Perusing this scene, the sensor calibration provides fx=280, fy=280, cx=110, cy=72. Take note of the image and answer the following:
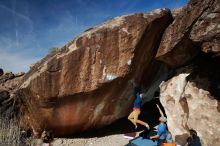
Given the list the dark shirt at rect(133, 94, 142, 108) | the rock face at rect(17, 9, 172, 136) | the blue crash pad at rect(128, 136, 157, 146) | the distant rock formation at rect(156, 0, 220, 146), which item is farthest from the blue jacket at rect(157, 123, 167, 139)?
the rock face at rect(17, 9, 172, 136)

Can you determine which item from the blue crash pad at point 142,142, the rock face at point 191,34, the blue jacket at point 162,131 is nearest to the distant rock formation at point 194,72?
the rock face at point 191,34

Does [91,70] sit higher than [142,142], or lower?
higher

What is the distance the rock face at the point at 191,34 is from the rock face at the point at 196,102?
569 millimetres

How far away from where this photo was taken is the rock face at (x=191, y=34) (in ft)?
22.8

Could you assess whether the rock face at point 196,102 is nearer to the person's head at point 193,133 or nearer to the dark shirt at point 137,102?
the person's head at point 193,133

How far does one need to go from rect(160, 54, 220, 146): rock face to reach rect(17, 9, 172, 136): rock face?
1.59m

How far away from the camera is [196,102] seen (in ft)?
26.4

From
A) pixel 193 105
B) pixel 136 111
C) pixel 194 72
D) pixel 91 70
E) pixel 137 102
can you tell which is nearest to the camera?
pixel 193 105

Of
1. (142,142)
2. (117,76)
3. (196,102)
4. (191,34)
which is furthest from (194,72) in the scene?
(142,142)

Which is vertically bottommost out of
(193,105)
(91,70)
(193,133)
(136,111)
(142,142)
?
(142,142)

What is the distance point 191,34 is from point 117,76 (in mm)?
2848

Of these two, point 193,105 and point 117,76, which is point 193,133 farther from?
point 117,76

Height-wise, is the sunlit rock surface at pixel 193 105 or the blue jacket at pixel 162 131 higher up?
the sunlit rock surface at pixel 193 105

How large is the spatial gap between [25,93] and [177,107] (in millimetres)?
5096
